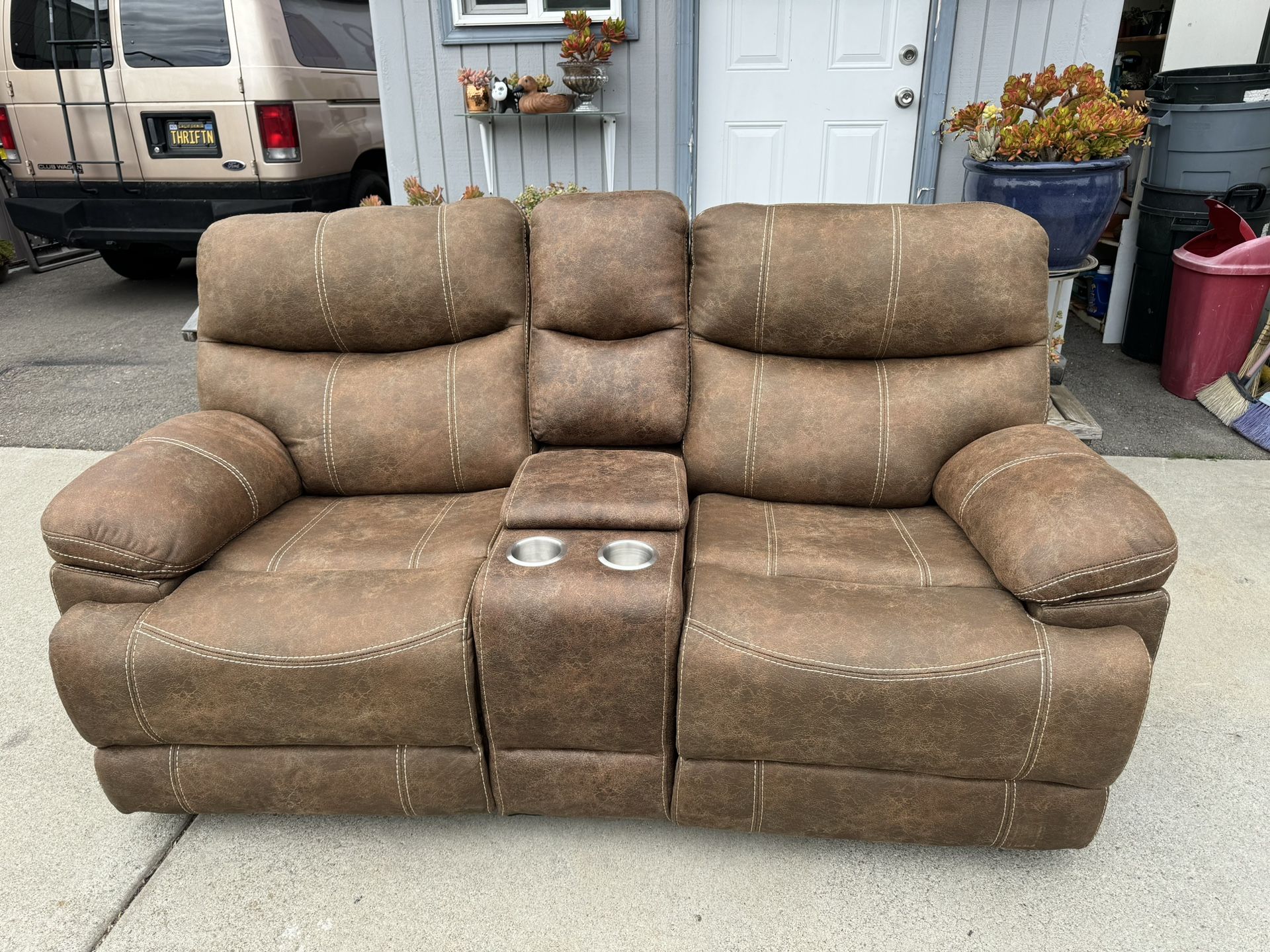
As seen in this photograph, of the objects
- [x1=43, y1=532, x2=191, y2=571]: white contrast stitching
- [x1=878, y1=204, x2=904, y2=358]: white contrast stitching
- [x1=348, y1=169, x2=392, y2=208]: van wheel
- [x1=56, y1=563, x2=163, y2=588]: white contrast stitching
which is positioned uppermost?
[x1=878, y1=204, x2=904, y2=358]: white contrast stitching

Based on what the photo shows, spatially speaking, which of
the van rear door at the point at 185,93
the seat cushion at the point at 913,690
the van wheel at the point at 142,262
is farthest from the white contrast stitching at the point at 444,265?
the van wheel at the point at 142,262

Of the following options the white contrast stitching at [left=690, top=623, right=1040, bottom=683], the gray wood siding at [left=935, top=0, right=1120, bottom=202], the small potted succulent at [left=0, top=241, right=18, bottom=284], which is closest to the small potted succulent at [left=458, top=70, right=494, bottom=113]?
the gray wood siding at [left=935, top=0, right=1120, bottom=202]

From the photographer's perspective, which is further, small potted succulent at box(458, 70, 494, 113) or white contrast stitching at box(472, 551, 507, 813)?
small potted succulent at box(458, 70, 494, 113)

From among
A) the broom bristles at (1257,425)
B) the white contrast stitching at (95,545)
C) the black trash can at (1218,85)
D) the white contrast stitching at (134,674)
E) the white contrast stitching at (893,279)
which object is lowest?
the broom bristles at (1257,425)

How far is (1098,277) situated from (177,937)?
467cm

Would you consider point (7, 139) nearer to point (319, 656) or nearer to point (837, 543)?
point (319, 656)

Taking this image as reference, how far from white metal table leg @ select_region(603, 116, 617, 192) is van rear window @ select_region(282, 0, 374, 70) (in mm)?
1325

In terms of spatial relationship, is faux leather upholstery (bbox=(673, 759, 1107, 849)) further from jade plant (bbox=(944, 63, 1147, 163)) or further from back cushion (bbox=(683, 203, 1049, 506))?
jade plant (bbox=(944, 63, 1147, 163))

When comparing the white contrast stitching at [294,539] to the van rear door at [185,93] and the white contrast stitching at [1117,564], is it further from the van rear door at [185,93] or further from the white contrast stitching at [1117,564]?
the van rear door at [185,93]

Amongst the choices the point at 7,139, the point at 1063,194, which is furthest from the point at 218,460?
the point at 7,139

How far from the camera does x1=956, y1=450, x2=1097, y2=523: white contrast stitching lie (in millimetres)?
1683

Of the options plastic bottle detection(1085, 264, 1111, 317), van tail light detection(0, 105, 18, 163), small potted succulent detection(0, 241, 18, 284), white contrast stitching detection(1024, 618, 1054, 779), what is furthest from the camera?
small potted succulent detection(0, 241, 18, 284)

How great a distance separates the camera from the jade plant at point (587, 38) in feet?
11.1

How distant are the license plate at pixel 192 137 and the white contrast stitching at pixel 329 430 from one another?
9.46 feet
